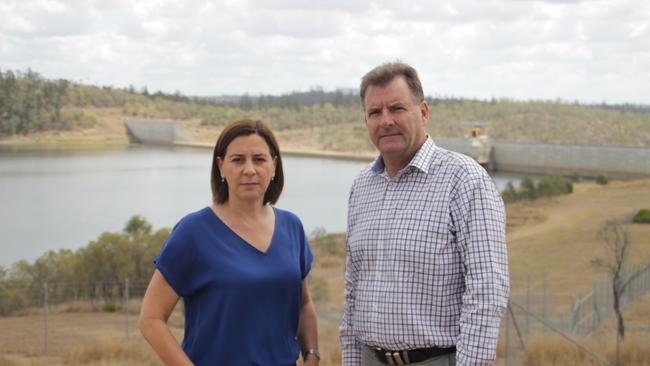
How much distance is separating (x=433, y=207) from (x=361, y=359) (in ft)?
1.79

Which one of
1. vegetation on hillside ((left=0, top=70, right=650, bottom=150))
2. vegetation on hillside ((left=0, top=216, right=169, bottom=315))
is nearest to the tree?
vegetation on hillside ((left=0, top=216, right=169, bottom=315))

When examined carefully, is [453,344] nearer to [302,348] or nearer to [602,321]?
[302,348]

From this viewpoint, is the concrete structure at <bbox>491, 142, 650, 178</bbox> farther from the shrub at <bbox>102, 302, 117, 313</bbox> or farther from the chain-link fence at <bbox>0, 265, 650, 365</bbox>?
the shrub at <bbox>102, 302, 117, 313</bbox>

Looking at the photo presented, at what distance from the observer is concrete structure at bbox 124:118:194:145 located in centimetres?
7338

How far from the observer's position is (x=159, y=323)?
221cm

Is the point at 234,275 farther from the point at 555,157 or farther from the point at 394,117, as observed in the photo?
the point at 555,157

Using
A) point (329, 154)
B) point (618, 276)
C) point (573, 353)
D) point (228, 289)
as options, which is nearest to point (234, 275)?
point (228, 289)

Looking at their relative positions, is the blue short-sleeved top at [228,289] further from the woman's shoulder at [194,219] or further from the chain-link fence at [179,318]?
the chain-link fence at [179,318]

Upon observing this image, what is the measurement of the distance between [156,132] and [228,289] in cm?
7324

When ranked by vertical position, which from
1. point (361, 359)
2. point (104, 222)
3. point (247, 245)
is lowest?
point (104, 222)

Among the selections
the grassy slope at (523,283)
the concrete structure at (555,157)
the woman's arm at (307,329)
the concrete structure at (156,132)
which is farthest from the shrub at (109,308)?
the concrete structure at (156,132)

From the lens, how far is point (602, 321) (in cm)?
1008

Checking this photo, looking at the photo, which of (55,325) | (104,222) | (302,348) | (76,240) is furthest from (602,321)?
(104,222)

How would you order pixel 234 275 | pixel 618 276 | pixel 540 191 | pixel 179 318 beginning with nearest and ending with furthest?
pixel 234 275
pixel 618 276
pixel 179 318
pixel 540 191
